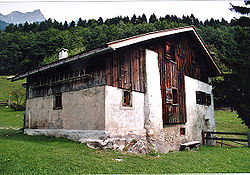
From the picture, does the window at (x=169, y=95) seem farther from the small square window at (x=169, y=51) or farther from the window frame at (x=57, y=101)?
the window frame at (x=57, y=101)

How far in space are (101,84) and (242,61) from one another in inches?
439

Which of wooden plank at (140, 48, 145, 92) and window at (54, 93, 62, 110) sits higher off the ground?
wooden plank at (140, 48, 145, 92)

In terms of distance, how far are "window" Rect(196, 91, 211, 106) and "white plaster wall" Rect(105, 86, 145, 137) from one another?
7183 millimetres

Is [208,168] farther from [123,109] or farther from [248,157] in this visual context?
[123,109]

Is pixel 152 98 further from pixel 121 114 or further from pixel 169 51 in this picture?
pixel 169 51

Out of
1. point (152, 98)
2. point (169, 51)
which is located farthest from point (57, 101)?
point (169, 51)

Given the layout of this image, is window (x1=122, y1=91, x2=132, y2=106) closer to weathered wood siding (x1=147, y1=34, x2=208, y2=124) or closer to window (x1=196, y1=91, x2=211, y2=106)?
weathered wood siding (x1=147, y1=34, x2=208, y2=124)

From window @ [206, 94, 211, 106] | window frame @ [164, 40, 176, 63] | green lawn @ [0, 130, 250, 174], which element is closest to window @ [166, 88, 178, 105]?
window frame @ [164, 40, 176, 63]

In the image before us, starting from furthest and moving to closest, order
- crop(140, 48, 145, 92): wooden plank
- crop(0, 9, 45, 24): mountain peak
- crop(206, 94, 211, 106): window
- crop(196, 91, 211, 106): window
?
crop(206, 94, 211, 106): window < crop(196, 91, 211, 106): window < crop(140, 48, 145, 92): wooden plank < crop(0, 9, 45, 24): mountain peak

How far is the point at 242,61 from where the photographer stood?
15.0 m

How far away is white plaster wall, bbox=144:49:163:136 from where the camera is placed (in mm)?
11746

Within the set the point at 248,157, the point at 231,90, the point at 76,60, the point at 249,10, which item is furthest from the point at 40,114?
the point at 249,10

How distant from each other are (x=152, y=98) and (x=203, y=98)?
25.2 ft

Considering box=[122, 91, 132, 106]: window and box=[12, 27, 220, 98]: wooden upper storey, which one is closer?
box=[12, 27, 220, 98]: wooden upper storey
